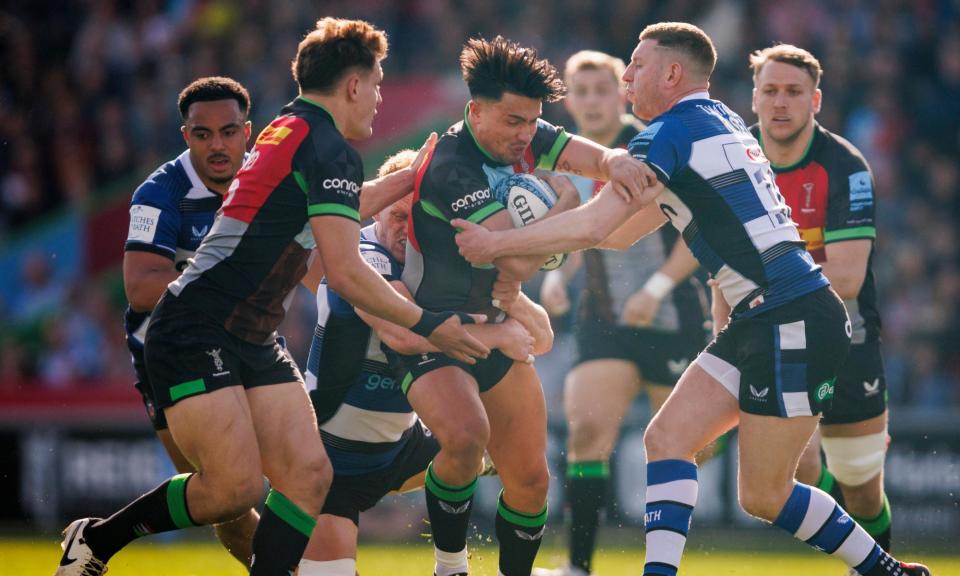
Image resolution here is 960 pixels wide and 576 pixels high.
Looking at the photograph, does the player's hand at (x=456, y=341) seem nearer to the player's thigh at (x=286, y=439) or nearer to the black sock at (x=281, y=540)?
the player's thigh at (x=286, y=439)

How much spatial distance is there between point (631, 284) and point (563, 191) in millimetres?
2202

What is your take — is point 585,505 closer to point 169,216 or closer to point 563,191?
point 563,191

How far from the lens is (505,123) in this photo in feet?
21.7

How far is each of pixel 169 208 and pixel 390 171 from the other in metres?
1.20

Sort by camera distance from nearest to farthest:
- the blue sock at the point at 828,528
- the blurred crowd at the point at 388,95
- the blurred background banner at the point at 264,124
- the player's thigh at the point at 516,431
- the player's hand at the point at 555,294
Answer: the blue sock at the point at 828,528, the player's thigh at the point at 516,431, the player's hand at the point at 555,294, the blurred background banner at the point at 264,124, the blurred crowd at the point at 388,95

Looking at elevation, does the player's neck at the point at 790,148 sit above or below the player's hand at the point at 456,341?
above

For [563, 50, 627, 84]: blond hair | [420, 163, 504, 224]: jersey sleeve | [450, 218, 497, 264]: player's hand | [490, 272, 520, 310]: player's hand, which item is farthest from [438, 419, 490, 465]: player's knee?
[563, 50, 627, 84]: blond hair

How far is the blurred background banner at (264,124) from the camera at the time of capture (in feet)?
42.1

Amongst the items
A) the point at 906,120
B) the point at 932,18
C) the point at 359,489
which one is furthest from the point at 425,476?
the point at 932,18

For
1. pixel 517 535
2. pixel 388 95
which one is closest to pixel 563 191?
pixel 517 535

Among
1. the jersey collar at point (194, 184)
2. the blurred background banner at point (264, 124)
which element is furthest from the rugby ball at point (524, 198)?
the blurred background banner at point (264, 124)

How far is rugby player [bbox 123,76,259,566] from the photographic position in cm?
680

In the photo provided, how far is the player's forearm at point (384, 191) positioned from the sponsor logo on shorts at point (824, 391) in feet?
7.36

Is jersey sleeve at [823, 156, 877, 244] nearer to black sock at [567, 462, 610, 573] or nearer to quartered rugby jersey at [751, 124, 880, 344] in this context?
quartered rugby jersey at [751, 124, 880, 344]
